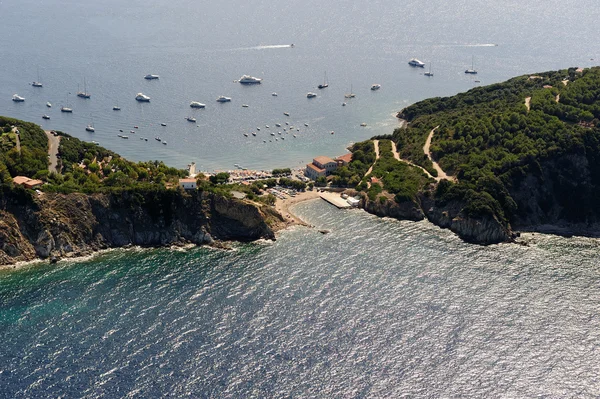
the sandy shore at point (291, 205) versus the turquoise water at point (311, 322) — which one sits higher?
the sandy shore at point (291, 205)

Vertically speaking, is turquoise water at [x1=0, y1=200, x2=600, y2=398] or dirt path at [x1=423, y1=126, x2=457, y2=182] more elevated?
dirt path at [x1=423, y1=126, x2=457, y2=182]

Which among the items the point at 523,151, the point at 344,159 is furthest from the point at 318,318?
the point at 523,151

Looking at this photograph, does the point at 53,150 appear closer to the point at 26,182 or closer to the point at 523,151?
the point at 26,182

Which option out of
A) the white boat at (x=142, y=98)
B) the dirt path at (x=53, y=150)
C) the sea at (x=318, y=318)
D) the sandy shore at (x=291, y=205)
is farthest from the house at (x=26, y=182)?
the white boat at (x=142, y=98)

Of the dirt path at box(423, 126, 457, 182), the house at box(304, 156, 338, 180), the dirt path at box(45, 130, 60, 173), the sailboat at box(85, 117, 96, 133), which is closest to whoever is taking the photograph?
the dirt path at box(45, 130, 60, 173)

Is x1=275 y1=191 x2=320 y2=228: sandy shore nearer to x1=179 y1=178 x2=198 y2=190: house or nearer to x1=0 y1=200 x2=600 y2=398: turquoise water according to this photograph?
x1=0 y1=200 x2=600 y2=398: turquoise water

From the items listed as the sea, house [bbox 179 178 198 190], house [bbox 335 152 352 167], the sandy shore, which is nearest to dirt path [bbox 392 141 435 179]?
house [bbox 335 152 352 167]

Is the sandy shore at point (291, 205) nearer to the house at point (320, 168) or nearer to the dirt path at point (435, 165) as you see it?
the house at point (320, 168)
